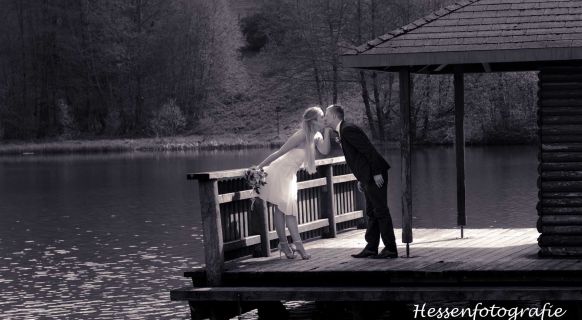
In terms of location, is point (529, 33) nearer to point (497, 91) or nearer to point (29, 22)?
point (497, 91)

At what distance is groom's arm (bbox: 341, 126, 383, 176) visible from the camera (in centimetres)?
1414

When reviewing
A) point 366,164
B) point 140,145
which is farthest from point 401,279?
point 140,145

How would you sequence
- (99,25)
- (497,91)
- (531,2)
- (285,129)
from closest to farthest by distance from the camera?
(531,2)
(497,91)
(285,129)
(99,25)

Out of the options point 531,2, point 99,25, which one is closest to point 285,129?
point 99,25

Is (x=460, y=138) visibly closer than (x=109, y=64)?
Yes

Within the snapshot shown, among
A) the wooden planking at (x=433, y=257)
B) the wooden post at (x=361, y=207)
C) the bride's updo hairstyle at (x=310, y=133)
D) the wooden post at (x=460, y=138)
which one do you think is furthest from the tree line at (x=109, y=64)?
the bride's updo hairstyle at (x=310, y=133)

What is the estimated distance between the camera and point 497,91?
224ft

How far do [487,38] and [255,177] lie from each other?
3148 mm

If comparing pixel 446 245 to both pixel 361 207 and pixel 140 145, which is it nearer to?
pixel 361 207

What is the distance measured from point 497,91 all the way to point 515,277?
55.9 meters

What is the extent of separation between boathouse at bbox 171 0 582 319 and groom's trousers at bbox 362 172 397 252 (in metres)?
0.27

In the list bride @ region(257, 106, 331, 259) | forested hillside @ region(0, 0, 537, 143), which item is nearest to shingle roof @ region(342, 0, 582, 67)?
bride @ region(257, 106, 331, 259)

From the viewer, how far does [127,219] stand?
34.8 m

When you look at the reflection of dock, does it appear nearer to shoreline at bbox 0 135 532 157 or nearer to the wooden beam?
the wooden beam
